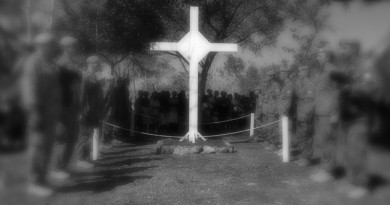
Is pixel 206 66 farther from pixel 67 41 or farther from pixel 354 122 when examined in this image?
pixel 354 122

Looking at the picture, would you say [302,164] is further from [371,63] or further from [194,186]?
[194,186]

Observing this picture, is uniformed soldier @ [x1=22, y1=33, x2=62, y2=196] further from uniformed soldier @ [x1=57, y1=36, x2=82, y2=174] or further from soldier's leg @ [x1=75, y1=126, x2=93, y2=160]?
soldier's leg @ [x1=75, y1=126, x2=93, y2=160]

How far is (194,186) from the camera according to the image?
594 centimetres

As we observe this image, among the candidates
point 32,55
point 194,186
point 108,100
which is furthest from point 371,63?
point 194,186

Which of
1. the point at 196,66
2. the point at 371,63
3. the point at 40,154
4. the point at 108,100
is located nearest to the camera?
the point at 371,63

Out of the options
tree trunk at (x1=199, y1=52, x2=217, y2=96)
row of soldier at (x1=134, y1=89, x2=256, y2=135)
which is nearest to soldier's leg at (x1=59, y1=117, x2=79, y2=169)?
tree trunk at (x1=199, y1=52, x2=217, y2=96)

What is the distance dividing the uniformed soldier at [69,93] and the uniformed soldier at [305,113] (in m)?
0.57


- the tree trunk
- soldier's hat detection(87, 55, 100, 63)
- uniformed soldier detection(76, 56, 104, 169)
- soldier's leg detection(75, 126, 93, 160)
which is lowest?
soldier's leg detection(75, 126, 93, 160)

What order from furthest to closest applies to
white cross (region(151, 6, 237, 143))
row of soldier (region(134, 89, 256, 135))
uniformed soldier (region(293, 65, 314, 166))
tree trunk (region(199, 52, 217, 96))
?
row of soldier (region(134, 89, 256, 135)) → tree trunk (region(199, 52, 217, 96)) → white cross (region(151, 6, 237, 143)) → uniformed soldier (region(293, 65, 314, 166))

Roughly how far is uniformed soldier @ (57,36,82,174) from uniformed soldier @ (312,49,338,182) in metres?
0.53

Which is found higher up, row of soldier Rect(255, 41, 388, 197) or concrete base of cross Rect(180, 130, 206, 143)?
row of soldier Rect(255, 41, 388, 197)

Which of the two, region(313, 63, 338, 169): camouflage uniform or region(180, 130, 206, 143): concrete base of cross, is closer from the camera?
region(313, 63, 338, 169): camouflage uniform

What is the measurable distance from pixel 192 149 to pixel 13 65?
8.56 meters

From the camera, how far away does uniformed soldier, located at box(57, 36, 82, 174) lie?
2.97 feet
